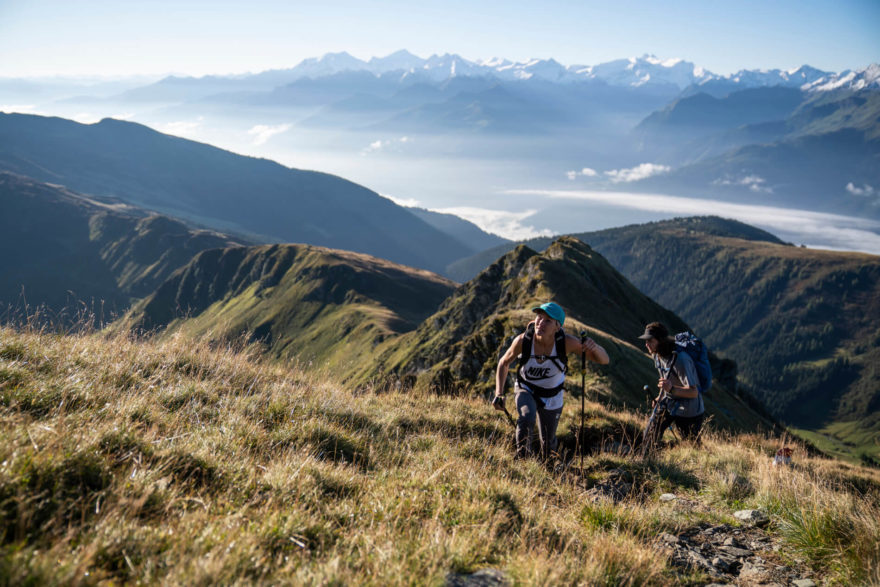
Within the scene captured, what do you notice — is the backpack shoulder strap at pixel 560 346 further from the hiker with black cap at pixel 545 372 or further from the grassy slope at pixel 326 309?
the grassy slope at pixel 326 309

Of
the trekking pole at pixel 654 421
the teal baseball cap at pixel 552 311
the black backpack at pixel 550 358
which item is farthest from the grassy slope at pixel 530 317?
the teal baseball cap at pixel 552 311

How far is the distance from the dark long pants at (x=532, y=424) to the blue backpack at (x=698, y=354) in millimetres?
3696

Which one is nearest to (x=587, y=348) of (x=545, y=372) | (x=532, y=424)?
(x=545, y=372)

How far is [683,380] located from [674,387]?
233 mm

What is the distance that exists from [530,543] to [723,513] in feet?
13.9

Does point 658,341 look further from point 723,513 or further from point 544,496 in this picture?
point 544,496

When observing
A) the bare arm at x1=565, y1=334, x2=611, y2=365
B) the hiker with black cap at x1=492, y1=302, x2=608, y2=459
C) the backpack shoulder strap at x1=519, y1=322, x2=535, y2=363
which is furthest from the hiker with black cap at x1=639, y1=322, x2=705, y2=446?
the backpack shoulder strap at x1=519, y1=322, x2=535, y2=363

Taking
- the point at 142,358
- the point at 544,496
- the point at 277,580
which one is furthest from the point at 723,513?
the point at 142,358

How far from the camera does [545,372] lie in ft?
27.7

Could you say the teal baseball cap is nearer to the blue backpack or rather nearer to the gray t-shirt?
the gray t-shirt

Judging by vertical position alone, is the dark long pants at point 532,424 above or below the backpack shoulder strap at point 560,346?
below

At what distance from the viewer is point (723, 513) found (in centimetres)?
725

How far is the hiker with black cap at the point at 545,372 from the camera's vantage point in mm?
8383

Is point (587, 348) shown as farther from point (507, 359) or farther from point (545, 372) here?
point (507, 359)
